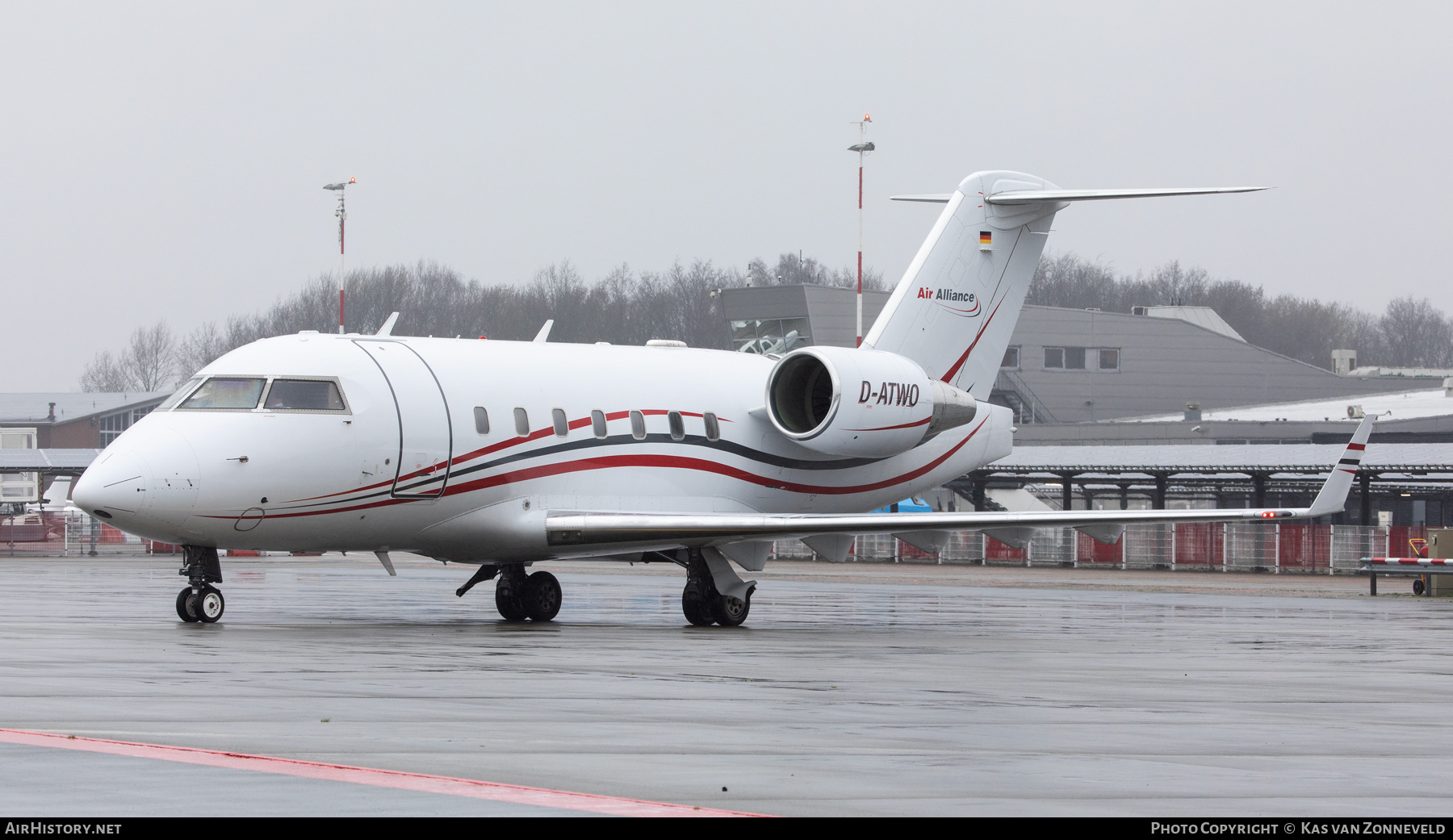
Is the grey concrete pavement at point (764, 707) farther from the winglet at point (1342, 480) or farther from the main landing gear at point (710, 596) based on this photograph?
the winglet at point (1342, 480)

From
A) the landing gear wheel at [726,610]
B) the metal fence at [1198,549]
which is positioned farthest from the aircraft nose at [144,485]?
the metal fence at [1198,549]

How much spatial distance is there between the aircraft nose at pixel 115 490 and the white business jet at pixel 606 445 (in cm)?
2

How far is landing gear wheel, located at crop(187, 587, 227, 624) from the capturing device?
61.4 ft

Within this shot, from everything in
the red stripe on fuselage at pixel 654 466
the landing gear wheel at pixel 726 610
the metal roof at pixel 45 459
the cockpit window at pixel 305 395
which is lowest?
the metal roof at pixel 45 459

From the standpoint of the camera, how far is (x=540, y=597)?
2189 centimetres

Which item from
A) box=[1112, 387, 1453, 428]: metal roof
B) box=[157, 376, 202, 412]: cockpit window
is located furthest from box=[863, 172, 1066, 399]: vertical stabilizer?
box=[1112, 387, 1453, 428]: metal roof

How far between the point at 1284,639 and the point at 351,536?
10.6 metres

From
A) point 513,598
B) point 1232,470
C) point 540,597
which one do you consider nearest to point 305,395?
point 513,598

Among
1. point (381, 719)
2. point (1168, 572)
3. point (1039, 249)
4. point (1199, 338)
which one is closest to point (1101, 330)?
point (1199, 338)

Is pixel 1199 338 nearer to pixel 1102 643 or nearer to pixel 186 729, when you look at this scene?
pixel 1102 643

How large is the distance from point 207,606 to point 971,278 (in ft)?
40.1

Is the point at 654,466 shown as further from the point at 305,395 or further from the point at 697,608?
the point at 305,395

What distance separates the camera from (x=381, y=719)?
985 cm

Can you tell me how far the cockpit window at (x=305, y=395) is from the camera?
61.9 ft
